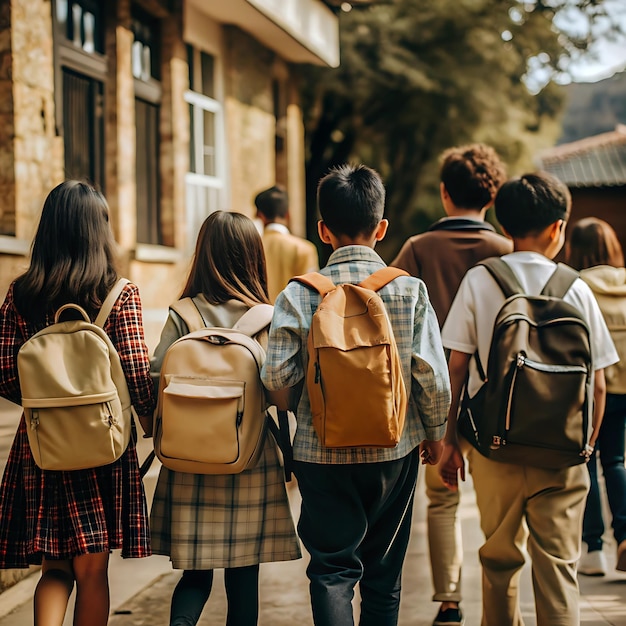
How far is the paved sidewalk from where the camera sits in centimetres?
448

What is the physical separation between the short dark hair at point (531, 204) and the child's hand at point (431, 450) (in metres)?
0.96

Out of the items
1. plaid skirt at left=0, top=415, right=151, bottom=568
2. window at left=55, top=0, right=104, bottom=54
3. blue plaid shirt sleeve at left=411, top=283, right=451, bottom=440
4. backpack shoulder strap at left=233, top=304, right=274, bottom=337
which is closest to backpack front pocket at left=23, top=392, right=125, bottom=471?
plaid skirt at left=0, top=415, right=151, bottom=568

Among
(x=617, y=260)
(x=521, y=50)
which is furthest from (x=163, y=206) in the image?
(x=521, y=50)

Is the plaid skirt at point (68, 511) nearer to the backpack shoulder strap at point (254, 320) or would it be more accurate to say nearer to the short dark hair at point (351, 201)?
the backpack shoulder strap at point (254, 320)

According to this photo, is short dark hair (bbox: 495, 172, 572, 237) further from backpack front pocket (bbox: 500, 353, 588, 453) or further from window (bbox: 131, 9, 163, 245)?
window (bbox: 131, 9, 163, 245)

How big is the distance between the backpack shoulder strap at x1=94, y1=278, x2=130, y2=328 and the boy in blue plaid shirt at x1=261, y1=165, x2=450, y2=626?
0.57 m

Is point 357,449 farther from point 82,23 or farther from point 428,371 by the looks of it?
point 82,23

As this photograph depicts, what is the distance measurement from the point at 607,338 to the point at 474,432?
68 cm

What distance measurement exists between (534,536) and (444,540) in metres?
0.68

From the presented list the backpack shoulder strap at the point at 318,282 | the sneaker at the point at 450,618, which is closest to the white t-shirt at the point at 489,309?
the backpack shoulder strap at the point at 318,282

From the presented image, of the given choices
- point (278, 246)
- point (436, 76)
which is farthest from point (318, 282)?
point (436, 76)

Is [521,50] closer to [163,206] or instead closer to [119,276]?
[163,206]

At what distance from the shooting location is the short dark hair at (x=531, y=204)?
12.4ft

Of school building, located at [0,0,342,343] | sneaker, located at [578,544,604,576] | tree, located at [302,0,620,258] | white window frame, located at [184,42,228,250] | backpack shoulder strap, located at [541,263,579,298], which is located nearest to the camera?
backpack shoulder strap, located at [541,263,579,298]
